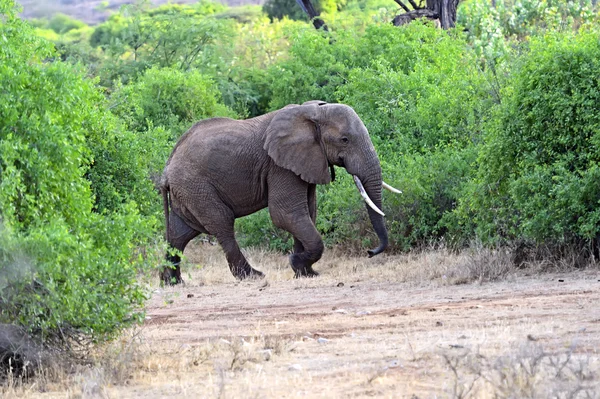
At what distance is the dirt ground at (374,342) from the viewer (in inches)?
261

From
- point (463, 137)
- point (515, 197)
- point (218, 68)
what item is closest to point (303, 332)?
point (515, 197)

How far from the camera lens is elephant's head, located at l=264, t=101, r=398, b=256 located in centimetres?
1416

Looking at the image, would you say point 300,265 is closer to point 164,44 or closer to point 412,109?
point 412,109

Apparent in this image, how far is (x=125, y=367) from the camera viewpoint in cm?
754

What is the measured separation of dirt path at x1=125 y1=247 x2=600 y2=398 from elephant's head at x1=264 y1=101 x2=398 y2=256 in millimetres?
2201

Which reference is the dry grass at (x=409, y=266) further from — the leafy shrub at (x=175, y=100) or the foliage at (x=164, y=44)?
the foliage at (x=164, y=44)

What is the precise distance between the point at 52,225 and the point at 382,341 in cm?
255

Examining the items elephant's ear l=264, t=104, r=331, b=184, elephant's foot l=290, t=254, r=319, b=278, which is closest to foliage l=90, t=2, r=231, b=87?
elephant's ear l=264, t=104, r=331, b=184

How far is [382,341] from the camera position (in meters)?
8.30

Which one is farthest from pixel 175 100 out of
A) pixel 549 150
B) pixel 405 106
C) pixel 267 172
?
pixel 549 150

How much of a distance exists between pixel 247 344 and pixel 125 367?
1.03m

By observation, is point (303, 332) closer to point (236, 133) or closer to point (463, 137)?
point (236, 133)

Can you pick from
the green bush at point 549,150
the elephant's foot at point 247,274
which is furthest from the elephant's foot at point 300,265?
the green bush at point 549,150

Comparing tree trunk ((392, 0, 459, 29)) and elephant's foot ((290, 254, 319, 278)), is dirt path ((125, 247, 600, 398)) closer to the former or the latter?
elephant's foot ((290, 254, 319, 278))
